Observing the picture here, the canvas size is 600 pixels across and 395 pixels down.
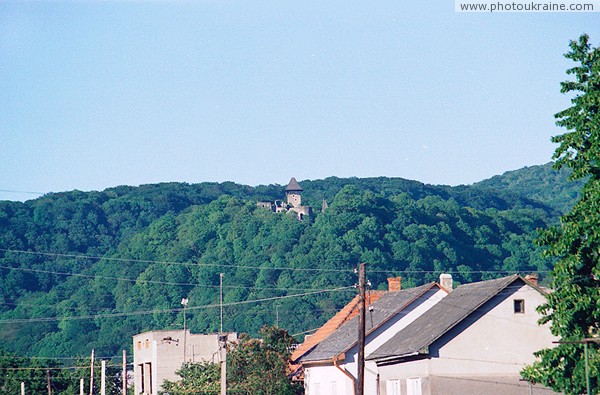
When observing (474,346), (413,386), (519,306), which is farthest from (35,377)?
(519,306)

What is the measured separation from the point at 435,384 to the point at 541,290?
17.9 ft

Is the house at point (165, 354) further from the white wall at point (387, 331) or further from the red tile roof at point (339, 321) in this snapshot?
the white wall at point (387, 331)

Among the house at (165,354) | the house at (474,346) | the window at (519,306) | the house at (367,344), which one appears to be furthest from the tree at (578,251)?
the house at (165,354)

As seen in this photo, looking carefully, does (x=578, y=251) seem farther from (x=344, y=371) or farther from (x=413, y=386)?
(x=344, y=371)

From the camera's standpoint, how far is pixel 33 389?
3533 inches

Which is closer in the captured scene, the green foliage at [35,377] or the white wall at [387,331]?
the white wall at [387,331]

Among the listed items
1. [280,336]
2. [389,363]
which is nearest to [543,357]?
[389,363]

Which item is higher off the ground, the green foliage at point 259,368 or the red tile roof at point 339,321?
the red tile roof at point 339,321

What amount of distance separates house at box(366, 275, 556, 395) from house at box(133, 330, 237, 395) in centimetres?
4418

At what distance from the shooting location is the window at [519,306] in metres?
42.9

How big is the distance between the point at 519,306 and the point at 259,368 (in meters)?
22.9

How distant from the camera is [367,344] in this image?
51.4 meters

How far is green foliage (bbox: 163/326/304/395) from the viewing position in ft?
198

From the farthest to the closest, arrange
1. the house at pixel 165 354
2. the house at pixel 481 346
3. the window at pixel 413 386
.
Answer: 1. the house at pixel 165 354
2. the window at pixel 413 386
3. the house at pixel 481 346
